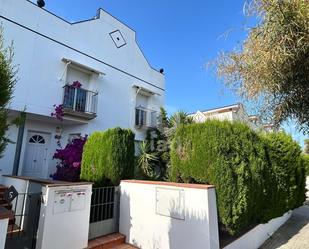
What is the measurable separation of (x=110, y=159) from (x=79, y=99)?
587 cm

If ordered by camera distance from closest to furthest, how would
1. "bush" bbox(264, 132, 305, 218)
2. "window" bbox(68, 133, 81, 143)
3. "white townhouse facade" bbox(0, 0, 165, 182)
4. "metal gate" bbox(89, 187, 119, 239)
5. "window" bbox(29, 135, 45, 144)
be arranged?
"metal gate" bbox(89, 187, 119, 239) < "bush" bbox(264, 132, 305, 218) < "white townhouse facade" bbox(0, 0, 165, 182) < "window" bbox(29, 135, 45, 144) < "window" bbox(68, 133, 81, 143)

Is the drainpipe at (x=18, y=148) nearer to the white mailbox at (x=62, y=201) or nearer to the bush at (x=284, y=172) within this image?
the white mailbox at (x=62, y=201)

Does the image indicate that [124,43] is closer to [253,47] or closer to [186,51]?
[186,51]

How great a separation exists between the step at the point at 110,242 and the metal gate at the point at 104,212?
0.19 meters

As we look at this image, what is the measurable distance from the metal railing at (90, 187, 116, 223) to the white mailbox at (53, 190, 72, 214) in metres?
1.14

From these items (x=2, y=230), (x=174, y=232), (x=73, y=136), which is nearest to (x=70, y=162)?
(x=73, y=136)

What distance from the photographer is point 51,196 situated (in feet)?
16.2

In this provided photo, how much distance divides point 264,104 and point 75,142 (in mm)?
9185

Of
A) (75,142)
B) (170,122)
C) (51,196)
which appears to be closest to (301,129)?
(51,196)

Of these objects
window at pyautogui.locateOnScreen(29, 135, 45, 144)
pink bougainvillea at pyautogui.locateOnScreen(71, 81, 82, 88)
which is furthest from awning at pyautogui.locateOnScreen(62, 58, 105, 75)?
window at pyautogui.locateOnScreen(29, 135, 45, 144)

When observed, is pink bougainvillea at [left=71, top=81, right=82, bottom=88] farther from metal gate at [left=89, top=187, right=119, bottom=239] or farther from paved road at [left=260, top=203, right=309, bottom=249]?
paved road at [left=260, top=203, right=309, bottom=249]

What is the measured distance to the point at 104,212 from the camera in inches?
257

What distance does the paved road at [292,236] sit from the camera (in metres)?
6.51

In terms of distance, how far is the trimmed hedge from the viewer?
537cm
